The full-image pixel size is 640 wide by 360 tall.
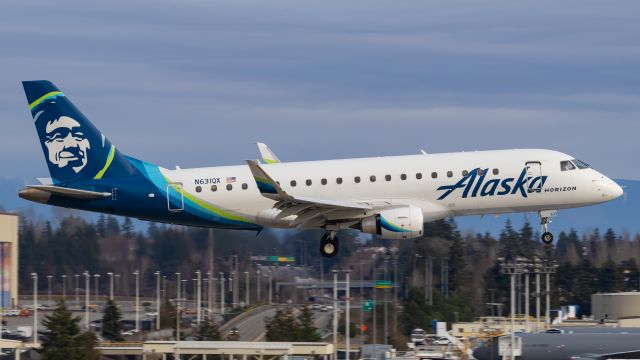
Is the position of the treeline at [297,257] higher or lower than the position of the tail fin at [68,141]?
lower

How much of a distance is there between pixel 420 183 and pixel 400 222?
232 cm

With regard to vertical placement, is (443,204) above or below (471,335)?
above

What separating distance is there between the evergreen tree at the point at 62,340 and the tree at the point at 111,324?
810 inches

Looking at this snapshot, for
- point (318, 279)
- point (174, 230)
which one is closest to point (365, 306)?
point (174, 230)

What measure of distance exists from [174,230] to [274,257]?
9879mm

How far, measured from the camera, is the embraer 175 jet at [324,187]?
2498 inches

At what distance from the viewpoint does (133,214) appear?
65.2 metres

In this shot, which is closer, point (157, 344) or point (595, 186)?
point (595, 186)

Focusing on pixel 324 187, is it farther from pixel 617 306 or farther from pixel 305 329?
pixel 617 306

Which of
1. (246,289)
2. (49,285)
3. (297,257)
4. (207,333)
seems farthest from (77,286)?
(207,333)

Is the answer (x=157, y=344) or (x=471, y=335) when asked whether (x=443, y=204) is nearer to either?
(x=157, y=344)

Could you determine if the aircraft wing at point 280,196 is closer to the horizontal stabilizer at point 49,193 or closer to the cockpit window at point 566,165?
the horizontal stabilizer at point 49,193

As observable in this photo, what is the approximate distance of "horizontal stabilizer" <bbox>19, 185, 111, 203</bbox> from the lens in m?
63.8

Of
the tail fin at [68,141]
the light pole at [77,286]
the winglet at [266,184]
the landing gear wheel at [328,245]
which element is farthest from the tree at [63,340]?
the light pole at [77,286]
